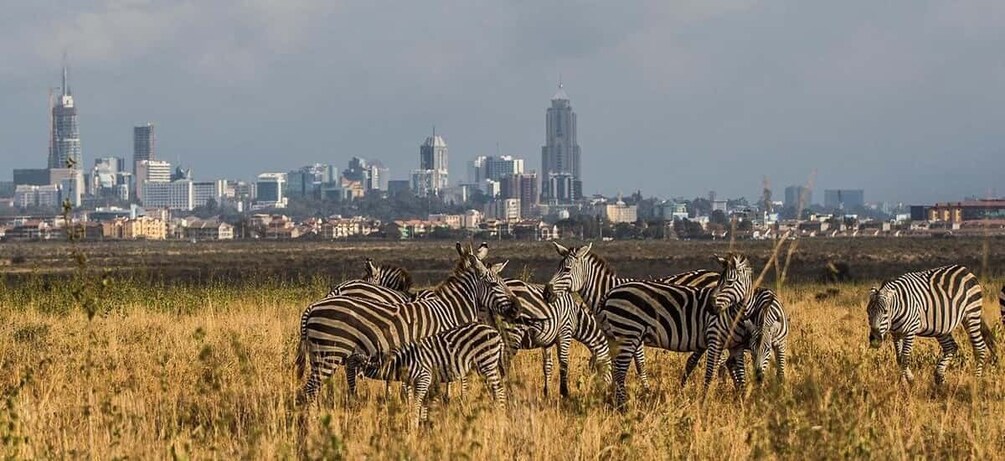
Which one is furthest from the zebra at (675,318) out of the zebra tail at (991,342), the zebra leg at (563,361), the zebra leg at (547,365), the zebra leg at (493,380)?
the zebra tail at (991,342)

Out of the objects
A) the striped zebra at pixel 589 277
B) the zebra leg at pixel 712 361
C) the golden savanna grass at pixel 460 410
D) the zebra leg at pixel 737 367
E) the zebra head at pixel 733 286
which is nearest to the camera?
the golden savanna grass at pixel 460 410

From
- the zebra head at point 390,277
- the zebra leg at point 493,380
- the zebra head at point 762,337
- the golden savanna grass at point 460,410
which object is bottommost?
the golden savanna grass at point 460,410

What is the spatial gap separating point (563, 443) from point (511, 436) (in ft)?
1.37

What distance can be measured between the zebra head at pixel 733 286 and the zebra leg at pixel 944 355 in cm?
228

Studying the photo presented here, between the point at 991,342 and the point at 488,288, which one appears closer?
the point at 488,288

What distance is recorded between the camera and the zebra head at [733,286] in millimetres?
12234

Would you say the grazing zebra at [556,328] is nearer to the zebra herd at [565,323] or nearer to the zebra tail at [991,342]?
the zebra herd at [565,323]

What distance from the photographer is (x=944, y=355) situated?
1416cm

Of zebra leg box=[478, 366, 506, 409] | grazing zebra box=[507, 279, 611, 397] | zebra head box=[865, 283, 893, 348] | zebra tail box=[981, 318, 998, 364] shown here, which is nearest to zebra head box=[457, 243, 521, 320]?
grazing zebra box=[507, 279, 611, 397]

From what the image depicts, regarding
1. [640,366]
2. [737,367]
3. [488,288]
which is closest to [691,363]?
[640,366]

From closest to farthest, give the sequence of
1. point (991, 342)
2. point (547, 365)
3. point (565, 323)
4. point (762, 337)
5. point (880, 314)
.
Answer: point (762, 337) → point (565, 323) → point (547, 365) → point (880, 314) → point (991, 342)

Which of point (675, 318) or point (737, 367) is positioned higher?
point (675, 318)

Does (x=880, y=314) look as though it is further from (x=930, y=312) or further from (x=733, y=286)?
(x=733, y=286)

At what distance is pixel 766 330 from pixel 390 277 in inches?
201
